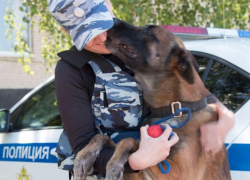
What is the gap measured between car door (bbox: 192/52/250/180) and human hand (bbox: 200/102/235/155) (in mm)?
290

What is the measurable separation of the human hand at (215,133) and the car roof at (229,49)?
52 cm

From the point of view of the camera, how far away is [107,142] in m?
2.08

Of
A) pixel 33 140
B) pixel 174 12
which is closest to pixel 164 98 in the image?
pixel 33 140

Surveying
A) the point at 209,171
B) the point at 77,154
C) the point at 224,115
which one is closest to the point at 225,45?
the point at 224,115

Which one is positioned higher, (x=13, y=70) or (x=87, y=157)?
(x=13, y=70)

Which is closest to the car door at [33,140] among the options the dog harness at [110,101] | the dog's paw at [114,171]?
the dog harness at [110,101]

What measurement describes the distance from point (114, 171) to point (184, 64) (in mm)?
720

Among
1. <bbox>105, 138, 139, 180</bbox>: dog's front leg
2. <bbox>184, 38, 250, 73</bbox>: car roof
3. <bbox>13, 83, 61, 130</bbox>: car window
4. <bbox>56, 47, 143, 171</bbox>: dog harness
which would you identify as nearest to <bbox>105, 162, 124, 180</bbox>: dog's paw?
<bbox>105, 138, 139, 180</bbox>: dog's front leg

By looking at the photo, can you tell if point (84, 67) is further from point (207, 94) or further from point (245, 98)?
point (245, 98)

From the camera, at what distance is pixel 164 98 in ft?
7.41

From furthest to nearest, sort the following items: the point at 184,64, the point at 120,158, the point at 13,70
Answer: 1. the point at 13,70
2. the point at 184,64
3. the point at 120,158

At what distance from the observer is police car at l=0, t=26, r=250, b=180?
2379 mm

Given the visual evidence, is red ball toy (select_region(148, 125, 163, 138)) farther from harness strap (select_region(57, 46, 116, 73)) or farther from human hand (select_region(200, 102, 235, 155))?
harness strap (select_region(57, 46, 116, 73))

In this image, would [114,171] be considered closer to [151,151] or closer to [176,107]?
[151,151]
